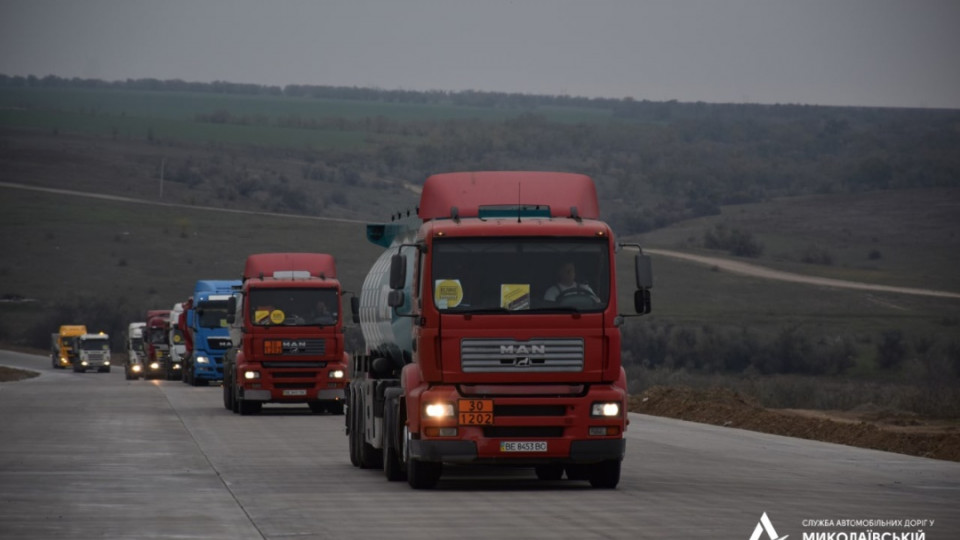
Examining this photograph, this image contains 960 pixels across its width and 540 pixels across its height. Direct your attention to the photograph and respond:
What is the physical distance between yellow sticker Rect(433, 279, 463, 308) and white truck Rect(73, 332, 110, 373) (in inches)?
3023

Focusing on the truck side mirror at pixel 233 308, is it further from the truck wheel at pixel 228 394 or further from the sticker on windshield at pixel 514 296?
the sticker on windshield at pixel 514 296

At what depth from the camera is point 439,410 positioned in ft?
62.7

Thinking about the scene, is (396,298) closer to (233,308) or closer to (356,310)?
(356,310)

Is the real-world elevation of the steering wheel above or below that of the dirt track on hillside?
above

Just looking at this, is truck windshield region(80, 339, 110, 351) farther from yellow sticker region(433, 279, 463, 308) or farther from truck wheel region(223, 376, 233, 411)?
yellow sticker region(433, 279, 463, 308)

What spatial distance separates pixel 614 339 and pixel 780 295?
8960 centimetres

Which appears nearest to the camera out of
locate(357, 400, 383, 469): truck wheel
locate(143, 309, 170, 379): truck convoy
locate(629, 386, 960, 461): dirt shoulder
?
locate(357, 400, 383, 469): truck wheel

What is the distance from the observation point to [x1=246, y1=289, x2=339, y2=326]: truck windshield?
128 feet

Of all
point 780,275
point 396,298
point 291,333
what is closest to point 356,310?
point 396,298

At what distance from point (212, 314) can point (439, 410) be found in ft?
131

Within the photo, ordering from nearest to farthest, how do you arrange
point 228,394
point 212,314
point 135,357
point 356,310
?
point 356,310, point 228,394, point 212,314, point 135,357

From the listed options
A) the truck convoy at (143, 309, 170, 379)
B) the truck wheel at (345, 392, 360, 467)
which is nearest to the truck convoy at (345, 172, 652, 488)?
the truck wheel at (345, 392, 360, 467)

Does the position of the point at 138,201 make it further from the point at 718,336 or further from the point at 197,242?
the point at 718,336

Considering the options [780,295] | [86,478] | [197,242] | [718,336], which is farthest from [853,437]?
[197,242]
